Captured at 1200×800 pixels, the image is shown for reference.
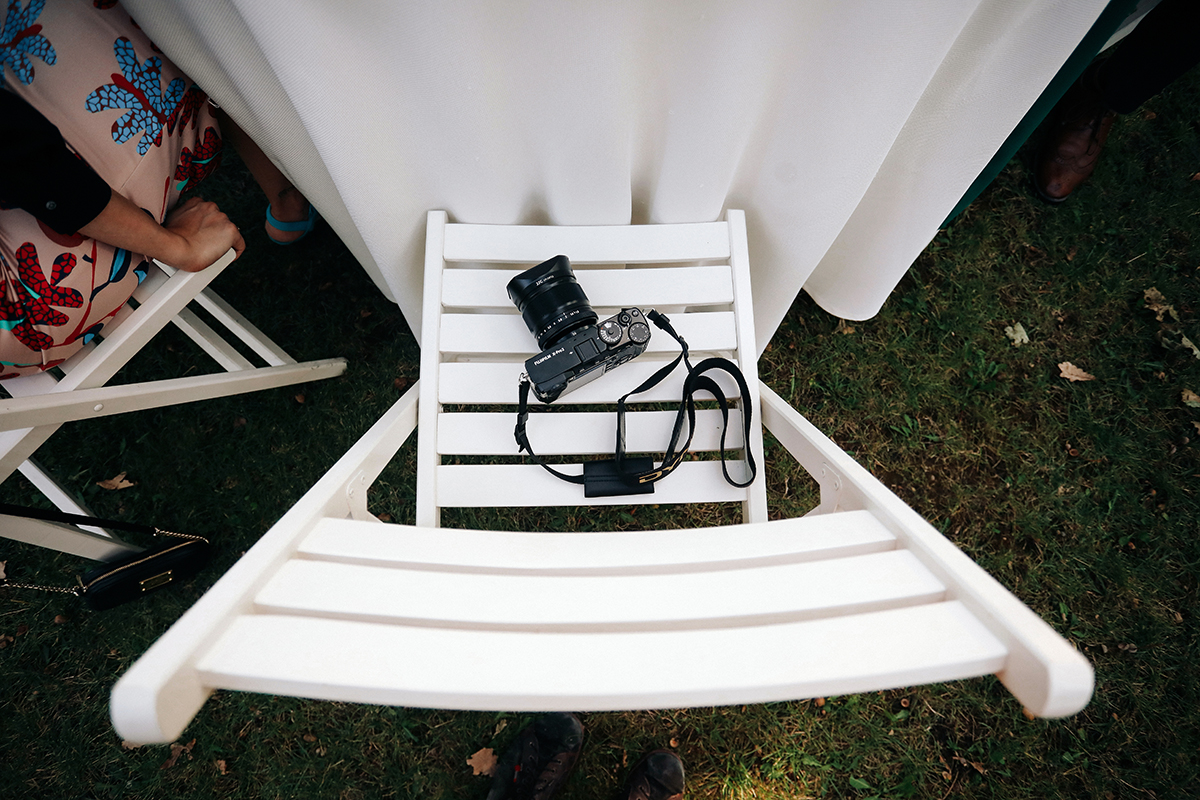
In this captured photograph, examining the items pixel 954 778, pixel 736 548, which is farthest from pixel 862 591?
pixel 954 778

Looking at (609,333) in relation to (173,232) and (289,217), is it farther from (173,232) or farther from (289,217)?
(289,217)

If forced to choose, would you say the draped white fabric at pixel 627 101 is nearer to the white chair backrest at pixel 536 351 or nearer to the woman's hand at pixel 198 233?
the white chair backrest at pixel 536 351

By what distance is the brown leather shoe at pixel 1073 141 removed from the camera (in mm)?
1578

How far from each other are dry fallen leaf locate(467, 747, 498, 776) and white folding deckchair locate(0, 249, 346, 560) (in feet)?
3.11

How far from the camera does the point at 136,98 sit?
0.94 meters

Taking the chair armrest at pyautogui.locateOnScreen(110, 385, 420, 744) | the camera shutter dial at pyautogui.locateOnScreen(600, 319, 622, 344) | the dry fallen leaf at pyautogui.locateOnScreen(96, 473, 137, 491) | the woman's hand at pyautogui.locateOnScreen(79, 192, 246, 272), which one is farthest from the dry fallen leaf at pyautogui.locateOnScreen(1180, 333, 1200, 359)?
the dry fallen leaf at pyautogui.locateOnScreen(96, 473, 137, 491)

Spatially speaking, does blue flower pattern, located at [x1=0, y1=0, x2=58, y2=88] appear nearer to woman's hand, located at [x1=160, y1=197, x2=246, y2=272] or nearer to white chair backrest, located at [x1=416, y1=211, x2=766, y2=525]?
woman's hand, located at [x1=160, y1=197, x2=246, y2=272]

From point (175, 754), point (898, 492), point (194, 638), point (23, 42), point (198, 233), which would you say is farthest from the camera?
point (898, 492)

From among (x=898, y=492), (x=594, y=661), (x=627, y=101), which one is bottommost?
(x=898, y=492)

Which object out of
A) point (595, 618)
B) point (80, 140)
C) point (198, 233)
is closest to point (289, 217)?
point (198, 233)

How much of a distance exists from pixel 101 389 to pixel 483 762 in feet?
3.71

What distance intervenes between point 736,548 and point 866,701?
1.01 meters

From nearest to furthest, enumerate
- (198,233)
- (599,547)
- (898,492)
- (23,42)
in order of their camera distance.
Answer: (599,547) < (23,42) < (198,233) < (898,492)

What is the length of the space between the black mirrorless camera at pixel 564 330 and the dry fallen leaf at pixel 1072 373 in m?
1.38
